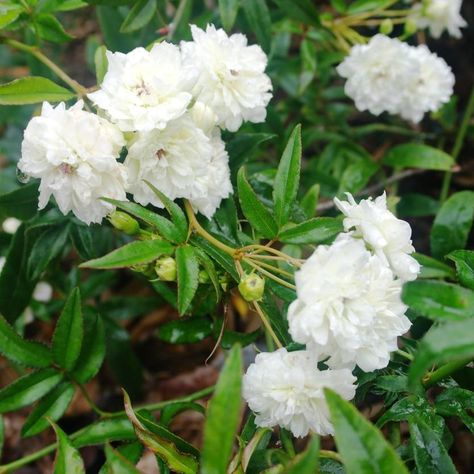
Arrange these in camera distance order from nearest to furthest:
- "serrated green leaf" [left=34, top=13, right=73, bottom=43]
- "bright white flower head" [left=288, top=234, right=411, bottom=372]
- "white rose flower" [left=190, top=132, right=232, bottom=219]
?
"bright white flower head" [left=288, top=234, right=411, bottom=372], "white rose flower" [left=190, top=132, right=232, bottom=219], "serrated green leaf" [left=34, top=13, right=73, bottom=43]

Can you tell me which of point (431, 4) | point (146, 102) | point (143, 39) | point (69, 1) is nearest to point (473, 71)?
point (431, 4)

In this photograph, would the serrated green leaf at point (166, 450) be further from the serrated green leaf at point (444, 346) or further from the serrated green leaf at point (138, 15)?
the serrated green leaf at point (138, 15)

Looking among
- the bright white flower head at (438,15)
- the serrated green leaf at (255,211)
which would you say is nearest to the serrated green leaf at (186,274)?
the serrated green leaf at (255,211)

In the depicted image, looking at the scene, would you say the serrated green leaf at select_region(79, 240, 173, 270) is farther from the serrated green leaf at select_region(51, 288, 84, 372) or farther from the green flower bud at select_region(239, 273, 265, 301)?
the serrated green leaf at select_region(51, 288, 84, 372)

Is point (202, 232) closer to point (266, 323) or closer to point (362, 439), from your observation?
point (266, 323)

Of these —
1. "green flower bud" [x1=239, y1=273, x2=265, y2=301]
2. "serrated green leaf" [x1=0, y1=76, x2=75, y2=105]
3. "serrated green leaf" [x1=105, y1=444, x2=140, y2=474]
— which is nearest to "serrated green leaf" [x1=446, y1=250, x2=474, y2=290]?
"green flower bud" [x1=239, y1=273, x2=265, y2=301]
